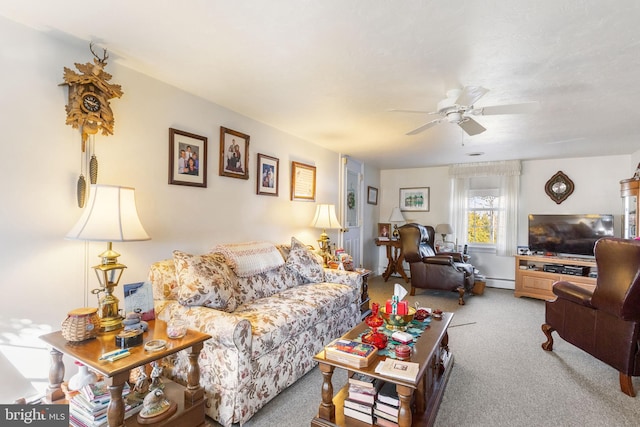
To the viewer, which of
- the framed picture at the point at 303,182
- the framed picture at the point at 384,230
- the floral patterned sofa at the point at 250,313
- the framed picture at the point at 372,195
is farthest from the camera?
the framed picture at the point at 384,230

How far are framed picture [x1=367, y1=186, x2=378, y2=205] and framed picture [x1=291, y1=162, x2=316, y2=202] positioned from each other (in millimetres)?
1966

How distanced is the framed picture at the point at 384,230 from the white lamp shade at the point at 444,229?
0.94 meters

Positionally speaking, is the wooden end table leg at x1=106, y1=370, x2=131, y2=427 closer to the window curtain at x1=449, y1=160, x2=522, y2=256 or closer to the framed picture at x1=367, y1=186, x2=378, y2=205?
the framed picture at x1=367, y1=186, x2=378, y2=205

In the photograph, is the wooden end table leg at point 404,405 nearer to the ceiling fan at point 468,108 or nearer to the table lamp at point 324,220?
the ceiling fan at point 468,108

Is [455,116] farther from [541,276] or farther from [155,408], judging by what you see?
[541,276]

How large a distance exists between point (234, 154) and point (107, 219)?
1.51 meters

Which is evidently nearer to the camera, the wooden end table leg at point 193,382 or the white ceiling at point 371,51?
the white ceiling at point 371,51

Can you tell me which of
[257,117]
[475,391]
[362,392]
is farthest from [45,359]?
[475,391]

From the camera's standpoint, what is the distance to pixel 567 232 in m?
4.55

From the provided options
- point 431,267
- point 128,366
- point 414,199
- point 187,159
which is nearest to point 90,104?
point 187,159

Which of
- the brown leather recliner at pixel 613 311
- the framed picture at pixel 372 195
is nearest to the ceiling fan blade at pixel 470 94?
the brown leather recliner at pixel 613 311

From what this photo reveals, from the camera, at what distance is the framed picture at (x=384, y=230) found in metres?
6.05

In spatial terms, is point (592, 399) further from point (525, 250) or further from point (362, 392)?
point (525, 250)

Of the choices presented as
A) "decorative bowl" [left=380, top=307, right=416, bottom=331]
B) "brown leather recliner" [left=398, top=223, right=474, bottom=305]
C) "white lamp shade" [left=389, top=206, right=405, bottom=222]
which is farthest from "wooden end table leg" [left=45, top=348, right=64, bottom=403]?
"white lamp shade" [left=389, top=206, right=405, bottom=222]
